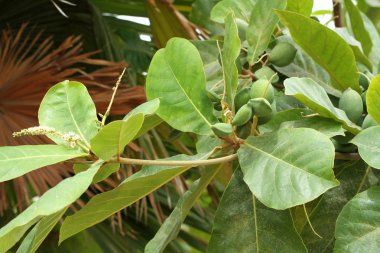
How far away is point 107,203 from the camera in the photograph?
61 centimetres

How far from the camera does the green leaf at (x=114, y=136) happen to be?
0.52m

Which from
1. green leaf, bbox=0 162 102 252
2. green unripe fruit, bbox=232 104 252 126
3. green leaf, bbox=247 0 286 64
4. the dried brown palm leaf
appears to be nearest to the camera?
green leaf, bbox=0 162 102 252

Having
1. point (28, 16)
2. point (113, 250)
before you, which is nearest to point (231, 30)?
point (113, 250)

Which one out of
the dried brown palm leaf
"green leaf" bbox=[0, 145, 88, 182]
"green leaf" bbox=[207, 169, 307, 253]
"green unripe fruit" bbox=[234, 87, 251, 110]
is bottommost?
the dried brown palm leaf

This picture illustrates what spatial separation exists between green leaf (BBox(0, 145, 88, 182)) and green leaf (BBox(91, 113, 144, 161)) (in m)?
0.02

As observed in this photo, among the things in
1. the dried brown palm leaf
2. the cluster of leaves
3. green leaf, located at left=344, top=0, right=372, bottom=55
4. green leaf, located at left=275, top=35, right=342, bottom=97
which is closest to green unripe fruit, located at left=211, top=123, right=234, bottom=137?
the cluster of leaves

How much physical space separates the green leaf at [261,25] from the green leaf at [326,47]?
0.07 feet

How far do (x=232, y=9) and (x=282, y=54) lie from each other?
0.14 metres

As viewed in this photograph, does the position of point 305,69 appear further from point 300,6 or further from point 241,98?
point 241,98

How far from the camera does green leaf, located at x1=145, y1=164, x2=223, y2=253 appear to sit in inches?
25.5

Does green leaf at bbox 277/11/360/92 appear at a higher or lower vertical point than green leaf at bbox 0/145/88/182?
lower

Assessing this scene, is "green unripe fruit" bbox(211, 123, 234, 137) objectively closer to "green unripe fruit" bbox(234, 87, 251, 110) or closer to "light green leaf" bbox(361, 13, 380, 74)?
"green unripe fruit" bbox(234, 87, 251, 110)

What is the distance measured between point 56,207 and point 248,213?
0.23 m

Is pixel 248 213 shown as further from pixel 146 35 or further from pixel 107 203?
pixel 146 35
